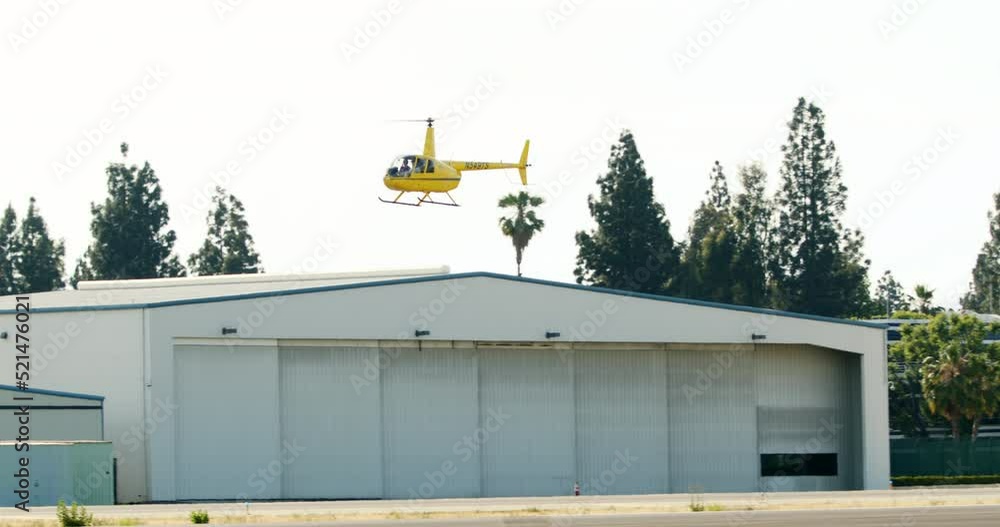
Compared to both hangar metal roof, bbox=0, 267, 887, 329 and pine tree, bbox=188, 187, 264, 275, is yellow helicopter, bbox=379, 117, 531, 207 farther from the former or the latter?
pine tree, bbox=188, 187, 264, 275

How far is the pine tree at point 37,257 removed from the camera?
106688 mm

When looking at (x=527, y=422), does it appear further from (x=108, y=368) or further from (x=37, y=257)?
(x=37, y=257)

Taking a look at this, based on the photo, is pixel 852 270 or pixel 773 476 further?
pixel 852 270

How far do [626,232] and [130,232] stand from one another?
33.0 meters

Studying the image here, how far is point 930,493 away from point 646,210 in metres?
53.5

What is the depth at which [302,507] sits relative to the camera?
3956 centimetres

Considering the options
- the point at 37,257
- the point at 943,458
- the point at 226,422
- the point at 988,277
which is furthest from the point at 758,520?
the point at 988,277

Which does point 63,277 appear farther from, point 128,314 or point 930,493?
point 930,493

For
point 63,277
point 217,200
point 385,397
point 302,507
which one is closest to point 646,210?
point 217,200

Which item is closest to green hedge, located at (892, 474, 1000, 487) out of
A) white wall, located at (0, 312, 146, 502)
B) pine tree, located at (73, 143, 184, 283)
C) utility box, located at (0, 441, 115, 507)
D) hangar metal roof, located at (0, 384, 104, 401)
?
white wall, located at (0, 312, 146, 502)

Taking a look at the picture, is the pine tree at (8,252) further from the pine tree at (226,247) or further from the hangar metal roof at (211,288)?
the hangar metal roof at (211,288)

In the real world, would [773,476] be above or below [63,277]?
below

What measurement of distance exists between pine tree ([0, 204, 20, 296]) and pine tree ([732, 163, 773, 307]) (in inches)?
1897

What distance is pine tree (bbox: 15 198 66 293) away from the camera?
107m
